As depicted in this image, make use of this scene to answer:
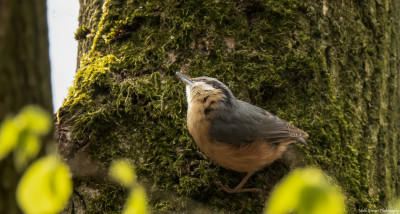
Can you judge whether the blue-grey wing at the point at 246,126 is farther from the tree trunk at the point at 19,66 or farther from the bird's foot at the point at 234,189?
the tree trunk at the point at 19,66

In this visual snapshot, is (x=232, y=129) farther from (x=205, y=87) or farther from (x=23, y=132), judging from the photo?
(x=23, y=132)

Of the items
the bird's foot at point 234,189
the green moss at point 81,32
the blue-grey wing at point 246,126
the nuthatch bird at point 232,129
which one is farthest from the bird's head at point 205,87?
the green moss at point 81,32

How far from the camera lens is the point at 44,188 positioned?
0.76 meters

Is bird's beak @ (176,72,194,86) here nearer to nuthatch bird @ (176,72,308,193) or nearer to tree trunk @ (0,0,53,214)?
nuthatch bird @ (176,72,308,193)

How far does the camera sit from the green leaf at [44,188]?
739 mm

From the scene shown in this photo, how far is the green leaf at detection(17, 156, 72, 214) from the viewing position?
74 cm

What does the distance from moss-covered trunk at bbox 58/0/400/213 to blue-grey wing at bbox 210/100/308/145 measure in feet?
0.37

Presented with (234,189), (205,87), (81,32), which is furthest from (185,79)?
(81,32)

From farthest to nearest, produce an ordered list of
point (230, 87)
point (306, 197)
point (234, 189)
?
point (230, 87) → point (234, 189) → point (306, 197)

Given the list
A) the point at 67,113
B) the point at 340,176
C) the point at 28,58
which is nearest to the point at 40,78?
the point at 28,58

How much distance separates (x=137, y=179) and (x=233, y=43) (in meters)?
1.24

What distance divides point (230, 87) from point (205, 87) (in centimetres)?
20

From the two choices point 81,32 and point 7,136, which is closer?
point 7,136

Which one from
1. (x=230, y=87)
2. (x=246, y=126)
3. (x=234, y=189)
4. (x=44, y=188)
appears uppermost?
(x=44, y=188)
